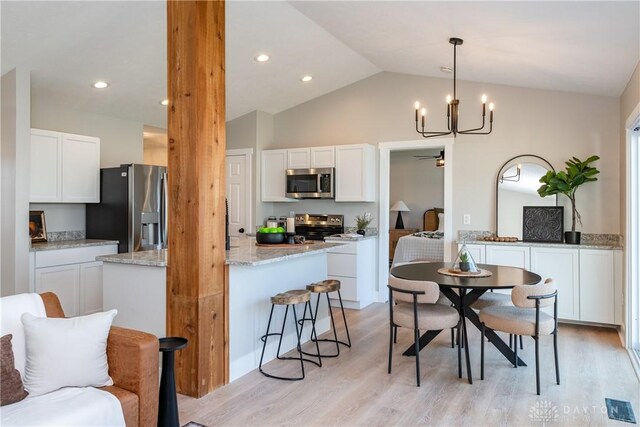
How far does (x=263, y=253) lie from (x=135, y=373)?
152cm

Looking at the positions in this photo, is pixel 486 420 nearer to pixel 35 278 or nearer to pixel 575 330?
pixel 575 330

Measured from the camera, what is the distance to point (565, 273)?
459 centimetres

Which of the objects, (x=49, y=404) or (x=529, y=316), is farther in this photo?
(x=529, y=316)

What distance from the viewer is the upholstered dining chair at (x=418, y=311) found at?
123 inches

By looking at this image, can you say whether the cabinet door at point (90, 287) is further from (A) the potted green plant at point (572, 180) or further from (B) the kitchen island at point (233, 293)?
(A) the potted green plant at point (572, 180)

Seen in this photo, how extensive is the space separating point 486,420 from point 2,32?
14.5ft

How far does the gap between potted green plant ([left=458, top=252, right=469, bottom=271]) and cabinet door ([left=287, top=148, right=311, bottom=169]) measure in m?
2.94

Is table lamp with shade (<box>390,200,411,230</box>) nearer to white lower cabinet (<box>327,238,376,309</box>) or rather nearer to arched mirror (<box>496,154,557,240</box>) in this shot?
white lower cabinet (<box>327,238,376,309</box>)

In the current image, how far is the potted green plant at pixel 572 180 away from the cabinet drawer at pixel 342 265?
230 cm

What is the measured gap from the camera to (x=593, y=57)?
3533 millimetres

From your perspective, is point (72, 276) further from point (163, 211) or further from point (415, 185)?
point (415, 185)

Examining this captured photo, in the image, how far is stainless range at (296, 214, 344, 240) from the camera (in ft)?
20.5

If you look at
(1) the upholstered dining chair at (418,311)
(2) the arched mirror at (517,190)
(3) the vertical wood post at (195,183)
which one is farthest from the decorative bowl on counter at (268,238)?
(2) the arched mirror at (517,190)

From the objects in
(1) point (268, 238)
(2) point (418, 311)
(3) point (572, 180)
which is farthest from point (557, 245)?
(1) point (268, 238)
